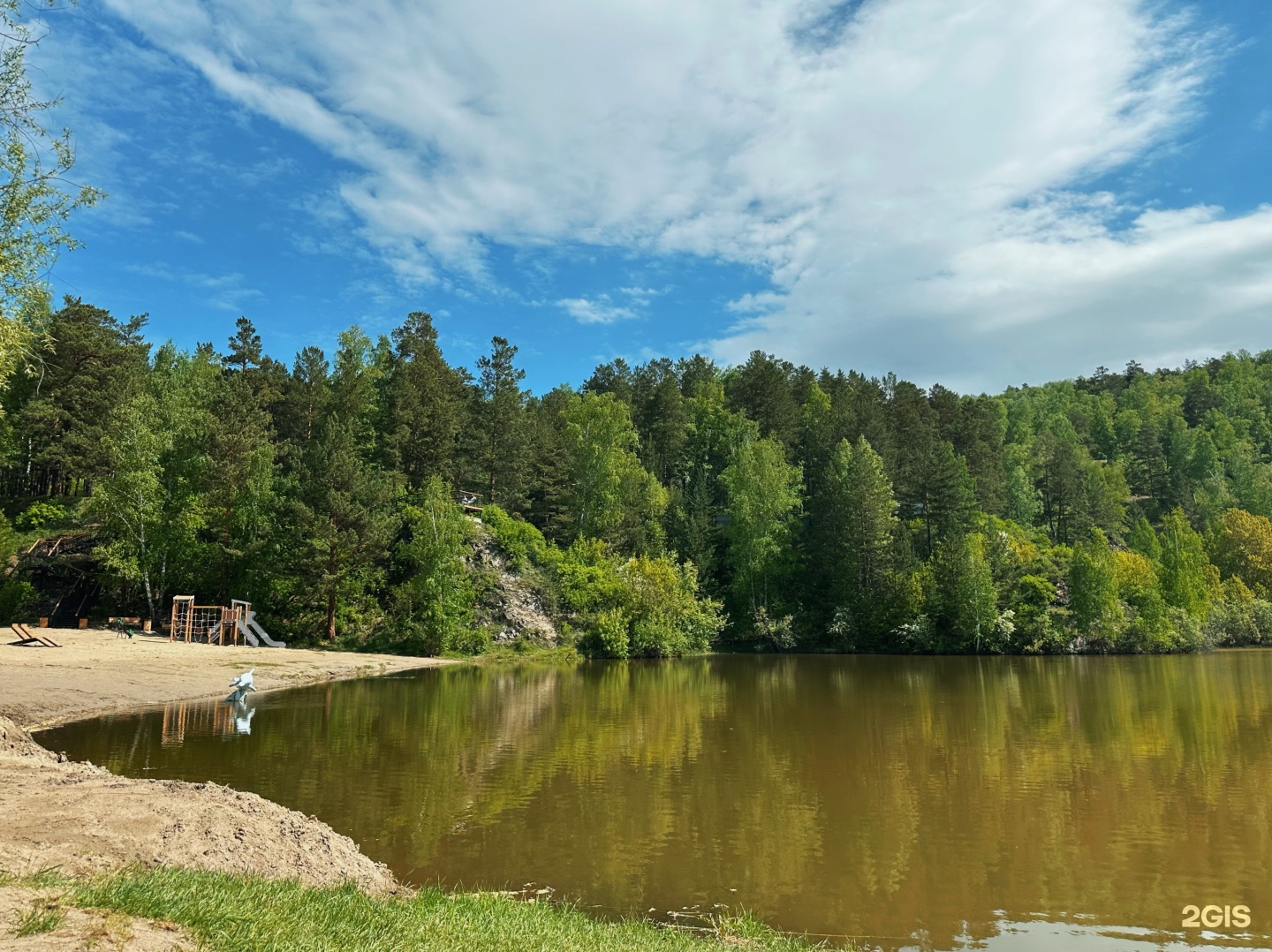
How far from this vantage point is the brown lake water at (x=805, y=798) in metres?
10.2

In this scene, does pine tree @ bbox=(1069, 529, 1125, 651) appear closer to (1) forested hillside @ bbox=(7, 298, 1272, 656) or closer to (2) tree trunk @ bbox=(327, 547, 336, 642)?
(1) forested hillside @ bbox=(7, 298, 1272, 656)

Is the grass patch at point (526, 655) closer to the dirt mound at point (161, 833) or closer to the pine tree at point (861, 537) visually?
the pine tree at point (861, 537)

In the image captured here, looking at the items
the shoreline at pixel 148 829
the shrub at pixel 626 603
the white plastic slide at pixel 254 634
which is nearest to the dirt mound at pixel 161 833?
the shoreline at pixel 148 829

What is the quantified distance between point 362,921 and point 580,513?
58276 millimetres


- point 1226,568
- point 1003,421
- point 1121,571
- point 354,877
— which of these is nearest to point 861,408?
point 1121,571

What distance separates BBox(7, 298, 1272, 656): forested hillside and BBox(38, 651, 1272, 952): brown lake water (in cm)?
2173

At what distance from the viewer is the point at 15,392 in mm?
57094

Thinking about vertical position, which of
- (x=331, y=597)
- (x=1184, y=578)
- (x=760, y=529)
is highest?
(x=760, y=529)

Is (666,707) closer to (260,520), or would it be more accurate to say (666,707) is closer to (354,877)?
(354,877)

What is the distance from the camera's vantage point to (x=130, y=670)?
29844 millimetres

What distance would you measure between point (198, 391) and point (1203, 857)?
71.0 metres

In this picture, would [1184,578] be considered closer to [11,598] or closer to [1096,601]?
[1096,601]

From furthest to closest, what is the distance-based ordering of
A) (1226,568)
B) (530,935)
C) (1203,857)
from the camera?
(1226,568)
(1203,857)
(530,935)

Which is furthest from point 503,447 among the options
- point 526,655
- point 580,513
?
point 526,655
